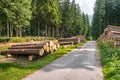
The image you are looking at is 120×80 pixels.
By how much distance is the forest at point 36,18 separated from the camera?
1793 inches

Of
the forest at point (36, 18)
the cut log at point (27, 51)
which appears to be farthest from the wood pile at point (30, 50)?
the forest at point (36, 18)

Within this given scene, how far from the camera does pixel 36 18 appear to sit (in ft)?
246

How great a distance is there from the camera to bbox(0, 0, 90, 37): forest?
45.5 meters

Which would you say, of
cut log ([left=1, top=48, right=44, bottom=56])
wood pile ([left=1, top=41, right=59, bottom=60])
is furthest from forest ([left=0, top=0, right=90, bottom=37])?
cut log ([left=1, top=48, right=44, bottom=56])

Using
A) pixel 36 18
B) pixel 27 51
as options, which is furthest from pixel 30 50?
pixel 36 18

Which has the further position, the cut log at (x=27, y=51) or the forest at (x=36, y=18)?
the forest at (x=36, y=18)

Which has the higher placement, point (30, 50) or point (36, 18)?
point (36, 18)

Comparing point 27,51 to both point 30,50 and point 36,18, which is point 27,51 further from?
point 36,18

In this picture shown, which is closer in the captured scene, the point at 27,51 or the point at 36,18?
the point at 27,51

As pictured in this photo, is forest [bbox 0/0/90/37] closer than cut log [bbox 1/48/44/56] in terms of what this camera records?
No

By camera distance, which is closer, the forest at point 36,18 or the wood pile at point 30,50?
the wood pile at point 30,50

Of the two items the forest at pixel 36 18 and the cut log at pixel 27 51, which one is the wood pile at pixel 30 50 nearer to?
the cut log at pixel 27 51

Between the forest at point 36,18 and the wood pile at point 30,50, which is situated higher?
the forest at point 36,18

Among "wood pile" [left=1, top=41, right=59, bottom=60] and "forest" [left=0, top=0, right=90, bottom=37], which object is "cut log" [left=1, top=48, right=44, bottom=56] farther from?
"forest" [left=0, top=0, right=90, bottom=37]
